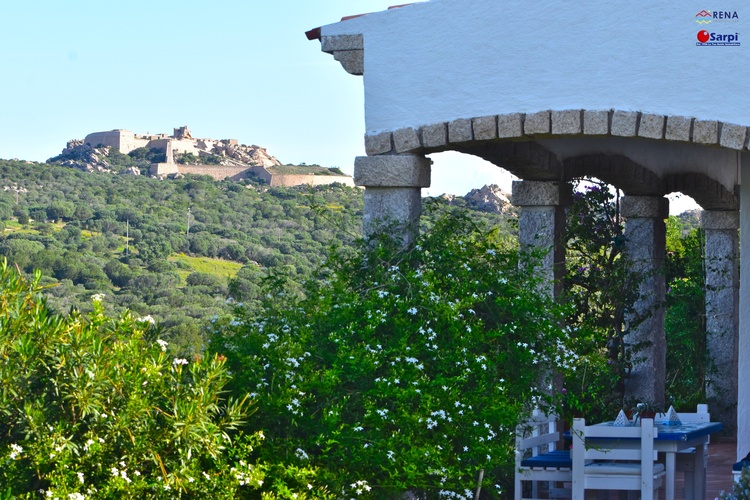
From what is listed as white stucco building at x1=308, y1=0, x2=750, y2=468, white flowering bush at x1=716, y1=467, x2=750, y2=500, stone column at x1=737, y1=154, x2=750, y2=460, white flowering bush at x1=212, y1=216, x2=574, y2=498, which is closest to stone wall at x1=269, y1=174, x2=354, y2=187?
stone column at x1=737, y1=154, x2=750, y2=460

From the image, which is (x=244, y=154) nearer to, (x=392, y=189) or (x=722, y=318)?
(x=722, y=318)

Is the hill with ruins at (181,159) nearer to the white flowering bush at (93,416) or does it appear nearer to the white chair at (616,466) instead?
the white chair at (616,466)

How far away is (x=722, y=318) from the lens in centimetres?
1194

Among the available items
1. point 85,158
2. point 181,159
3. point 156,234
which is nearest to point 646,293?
point 156,234

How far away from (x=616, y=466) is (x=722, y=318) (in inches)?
247

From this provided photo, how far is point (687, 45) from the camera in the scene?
22.3 feet

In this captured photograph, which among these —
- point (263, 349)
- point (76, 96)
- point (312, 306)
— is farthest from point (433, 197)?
point (76, 96)

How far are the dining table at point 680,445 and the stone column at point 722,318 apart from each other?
15.4 feet

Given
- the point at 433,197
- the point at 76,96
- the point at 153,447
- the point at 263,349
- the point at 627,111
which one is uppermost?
the point at 76,96

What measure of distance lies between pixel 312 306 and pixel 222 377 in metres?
1.43

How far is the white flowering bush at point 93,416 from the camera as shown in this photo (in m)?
4.45

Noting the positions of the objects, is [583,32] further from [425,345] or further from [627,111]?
[425,345]

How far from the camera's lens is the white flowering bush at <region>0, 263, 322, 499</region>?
445 centimetres

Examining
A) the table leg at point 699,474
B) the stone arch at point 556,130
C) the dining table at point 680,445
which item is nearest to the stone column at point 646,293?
the dining table at point 680,445
